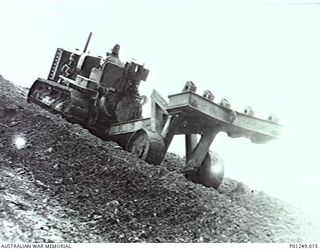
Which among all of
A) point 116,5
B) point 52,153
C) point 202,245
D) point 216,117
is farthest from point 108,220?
point 116,5

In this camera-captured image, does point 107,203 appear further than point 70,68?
No

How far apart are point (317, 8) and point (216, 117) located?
80 cm

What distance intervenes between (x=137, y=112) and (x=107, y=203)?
1.38 meters

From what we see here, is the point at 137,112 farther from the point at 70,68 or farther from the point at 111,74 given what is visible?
the point at 70,68

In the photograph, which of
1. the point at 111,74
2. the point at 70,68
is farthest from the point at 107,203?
the point at 70,68

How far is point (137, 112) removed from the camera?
11.1 ft

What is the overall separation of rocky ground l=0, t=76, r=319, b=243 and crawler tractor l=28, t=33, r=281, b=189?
221mm

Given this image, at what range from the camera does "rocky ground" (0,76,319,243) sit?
6.37ft

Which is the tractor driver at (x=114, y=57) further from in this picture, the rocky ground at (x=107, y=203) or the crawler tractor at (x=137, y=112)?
the rocky ground at (x=107, y=203)

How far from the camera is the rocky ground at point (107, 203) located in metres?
1.94

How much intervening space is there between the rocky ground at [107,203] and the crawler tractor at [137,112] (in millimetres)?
221

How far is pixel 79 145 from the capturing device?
257cm

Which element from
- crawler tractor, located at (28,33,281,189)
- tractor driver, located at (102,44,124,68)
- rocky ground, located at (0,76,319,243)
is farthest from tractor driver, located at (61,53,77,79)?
rocky ground, located at (0,76,319,243)

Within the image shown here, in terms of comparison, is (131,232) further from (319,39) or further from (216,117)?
(319,39)
